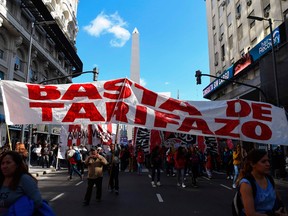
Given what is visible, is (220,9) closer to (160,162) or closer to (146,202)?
(160,162)

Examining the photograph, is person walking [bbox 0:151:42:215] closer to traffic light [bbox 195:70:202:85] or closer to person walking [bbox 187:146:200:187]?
person walking [bbox 187:146:200:187]

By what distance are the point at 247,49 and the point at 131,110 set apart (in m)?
25.1

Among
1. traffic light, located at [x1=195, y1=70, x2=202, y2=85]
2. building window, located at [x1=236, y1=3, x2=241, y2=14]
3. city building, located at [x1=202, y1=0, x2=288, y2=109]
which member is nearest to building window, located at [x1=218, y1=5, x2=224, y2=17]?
city building, located at [x1=202, y1=0, x2=288, y2=109]

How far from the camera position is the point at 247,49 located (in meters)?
29.0

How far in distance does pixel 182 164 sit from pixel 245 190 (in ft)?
31.7

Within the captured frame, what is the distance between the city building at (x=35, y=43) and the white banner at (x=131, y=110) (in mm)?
13165

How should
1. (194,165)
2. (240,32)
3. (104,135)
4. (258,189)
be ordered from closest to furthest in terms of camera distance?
(258,189)
(194,165)
(104,135)
(240,32)

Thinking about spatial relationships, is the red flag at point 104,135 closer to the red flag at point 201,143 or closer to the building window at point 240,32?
the red flag at point 201,143

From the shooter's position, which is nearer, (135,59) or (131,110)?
(131,110)

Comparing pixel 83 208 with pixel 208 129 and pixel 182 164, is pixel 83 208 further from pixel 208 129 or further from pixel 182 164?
pixel 182 164

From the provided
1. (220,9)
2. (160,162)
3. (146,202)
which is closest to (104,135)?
(160,162)

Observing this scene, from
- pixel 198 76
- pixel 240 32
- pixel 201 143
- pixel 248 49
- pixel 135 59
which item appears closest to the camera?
pixel 201 143

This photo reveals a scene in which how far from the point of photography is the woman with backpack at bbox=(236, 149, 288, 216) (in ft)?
8.66

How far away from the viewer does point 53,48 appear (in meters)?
41.6
